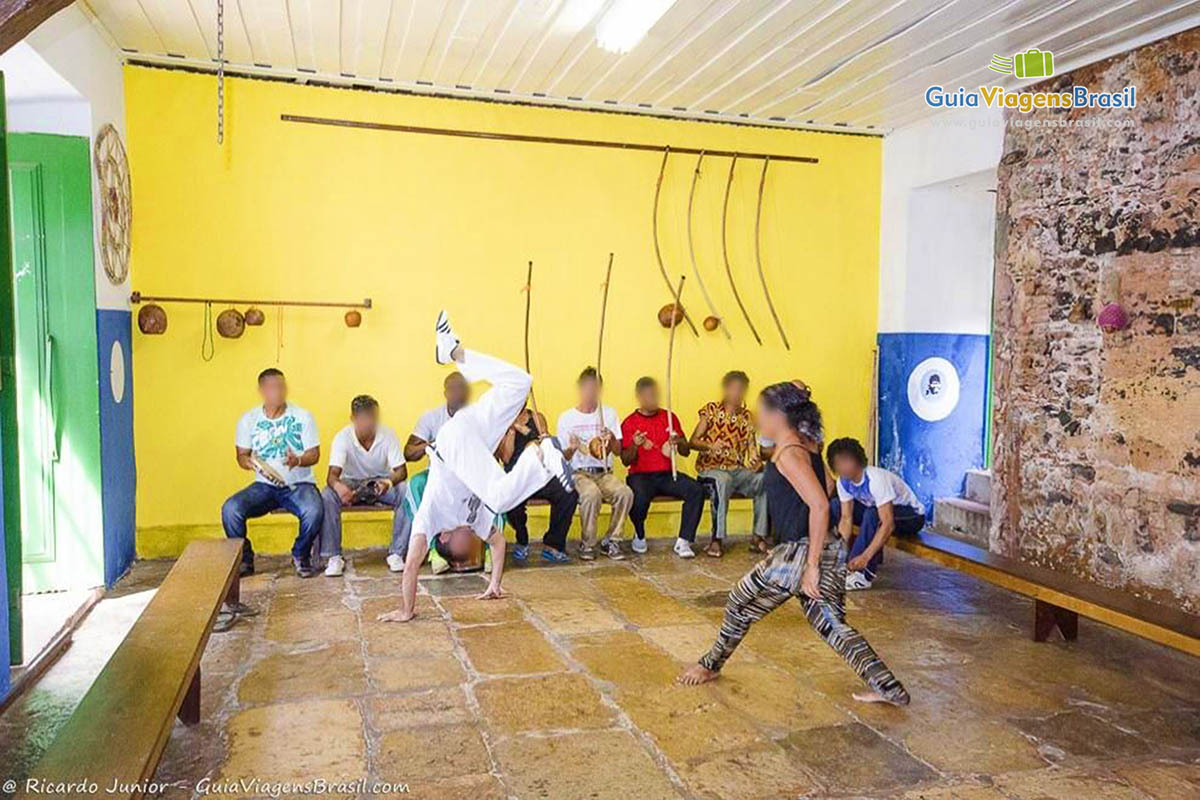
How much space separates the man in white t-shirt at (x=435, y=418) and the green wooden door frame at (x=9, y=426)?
95.0 inches

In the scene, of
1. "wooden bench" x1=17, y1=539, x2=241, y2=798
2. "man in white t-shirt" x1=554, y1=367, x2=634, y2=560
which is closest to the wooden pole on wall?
"man in white t-shirt" x1=554, y1=367, x2=634, y2=560

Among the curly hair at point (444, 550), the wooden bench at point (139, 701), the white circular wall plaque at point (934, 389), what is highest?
the white circular wall plaque at point (934, 389)

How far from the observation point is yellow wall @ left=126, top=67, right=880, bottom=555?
5.44 m

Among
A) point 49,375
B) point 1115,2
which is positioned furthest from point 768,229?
point 49,375

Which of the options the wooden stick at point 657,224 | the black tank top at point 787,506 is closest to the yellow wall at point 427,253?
the wooden stick at point 657,224

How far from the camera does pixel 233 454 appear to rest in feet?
18.3

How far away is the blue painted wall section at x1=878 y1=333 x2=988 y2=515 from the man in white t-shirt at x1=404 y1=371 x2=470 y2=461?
323 cm

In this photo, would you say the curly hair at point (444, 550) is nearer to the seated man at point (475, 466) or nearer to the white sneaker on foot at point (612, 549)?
the seated man at point (475, 466)

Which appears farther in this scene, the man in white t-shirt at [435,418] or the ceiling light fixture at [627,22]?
the man in white t-shirt at [435,418]

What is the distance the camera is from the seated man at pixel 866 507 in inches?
179

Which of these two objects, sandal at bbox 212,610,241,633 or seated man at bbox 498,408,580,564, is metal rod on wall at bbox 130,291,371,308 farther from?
sandal at bbox 212,610,241,633

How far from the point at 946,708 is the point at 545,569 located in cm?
261

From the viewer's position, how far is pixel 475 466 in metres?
4.18

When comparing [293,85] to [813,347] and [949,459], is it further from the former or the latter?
[949,459]
